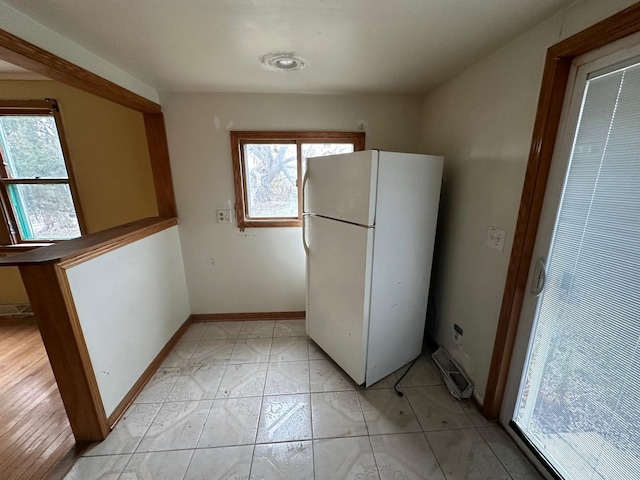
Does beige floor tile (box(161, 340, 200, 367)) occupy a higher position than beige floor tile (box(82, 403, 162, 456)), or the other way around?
beige floor tile (box(82, 403, 162, 456))

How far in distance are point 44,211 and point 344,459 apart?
343 cm

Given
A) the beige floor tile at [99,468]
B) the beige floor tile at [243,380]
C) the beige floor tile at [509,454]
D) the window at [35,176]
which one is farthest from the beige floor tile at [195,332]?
the beige floor tile at [509,454]

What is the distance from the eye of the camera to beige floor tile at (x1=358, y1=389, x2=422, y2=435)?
1458mm

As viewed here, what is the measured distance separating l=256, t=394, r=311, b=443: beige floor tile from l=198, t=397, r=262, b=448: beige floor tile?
0.16 feet

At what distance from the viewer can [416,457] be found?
1301mm

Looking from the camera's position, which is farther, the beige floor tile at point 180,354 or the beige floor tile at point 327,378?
the beige floor tile at point 180,354

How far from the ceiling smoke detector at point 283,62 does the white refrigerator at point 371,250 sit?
1.89 ft

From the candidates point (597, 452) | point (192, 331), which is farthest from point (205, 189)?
point (597, 452)

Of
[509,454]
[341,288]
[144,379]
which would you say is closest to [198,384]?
[144,379]

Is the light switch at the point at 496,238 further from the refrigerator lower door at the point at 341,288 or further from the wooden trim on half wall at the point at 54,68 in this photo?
the wooden trim on half wall at the point at 54,68

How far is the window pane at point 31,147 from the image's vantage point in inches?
90.7

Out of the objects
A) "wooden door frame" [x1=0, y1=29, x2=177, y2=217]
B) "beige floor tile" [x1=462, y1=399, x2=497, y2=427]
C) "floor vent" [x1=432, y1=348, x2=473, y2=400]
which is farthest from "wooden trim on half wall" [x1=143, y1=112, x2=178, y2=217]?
"beige floor tile" [x1=462, y1=399, x2=497, y2=427]

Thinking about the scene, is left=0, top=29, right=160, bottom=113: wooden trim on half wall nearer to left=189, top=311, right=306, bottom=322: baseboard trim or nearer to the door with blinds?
left=189, top=311, right=306, bottom=322: baseboard trim

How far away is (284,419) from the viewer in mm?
1517
